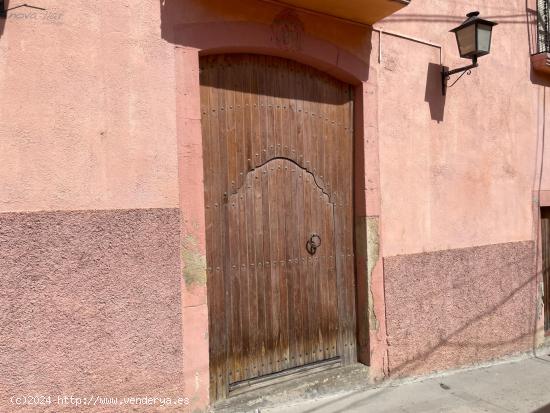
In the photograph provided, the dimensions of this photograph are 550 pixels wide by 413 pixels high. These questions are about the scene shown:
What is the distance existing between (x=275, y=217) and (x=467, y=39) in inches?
108

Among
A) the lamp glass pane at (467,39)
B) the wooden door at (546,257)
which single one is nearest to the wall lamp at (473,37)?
the lamp glass pane at (467,39)

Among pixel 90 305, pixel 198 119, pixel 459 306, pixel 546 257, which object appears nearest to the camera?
pixel 90 305

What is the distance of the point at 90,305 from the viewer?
300 centimetres

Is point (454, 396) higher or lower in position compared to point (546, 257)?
lower

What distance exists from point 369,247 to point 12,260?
9.64 ft

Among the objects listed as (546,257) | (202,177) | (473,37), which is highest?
(473,37)

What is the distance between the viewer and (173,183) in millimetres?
3387

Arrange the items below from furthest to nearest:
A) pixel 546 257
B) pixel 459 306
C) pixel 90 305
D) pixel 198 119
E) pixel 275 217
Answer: pixel 546 257, pixel 459 306, pixel 275 217, pixel 198 119, pixel 90 305

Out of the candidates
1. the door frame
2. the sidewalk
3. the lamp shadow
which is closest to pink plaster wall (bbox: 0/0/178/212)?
the door frame

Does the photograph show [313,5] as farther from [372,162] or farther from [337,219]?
[337,219]

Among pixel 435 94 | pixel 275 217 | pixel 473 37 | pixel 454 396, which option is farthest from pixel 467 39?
pixel 454 396

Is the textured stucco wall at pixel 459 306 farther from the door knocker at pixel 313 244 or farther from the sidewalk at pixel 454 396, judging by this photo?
the door knocker at pixel 313 244

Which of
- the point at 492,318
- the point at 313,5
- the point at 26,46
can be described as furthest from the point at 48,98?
the point at 492,318

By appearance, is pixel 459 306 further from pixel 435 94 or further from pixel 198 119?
pixel 198 119
